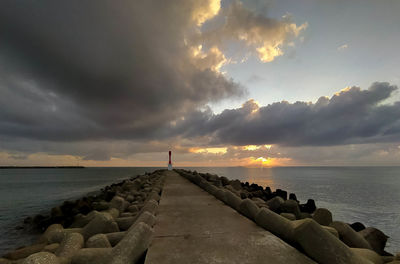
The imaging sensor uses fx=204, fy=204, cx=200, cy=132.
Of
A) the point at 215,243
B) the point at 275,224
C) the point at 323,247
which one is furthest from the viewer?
the point at 275,224

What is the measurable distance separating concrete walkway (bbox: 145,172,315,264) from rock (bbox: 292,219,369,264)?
14 cm

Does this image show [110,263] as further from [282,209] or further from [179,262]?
[282,209]

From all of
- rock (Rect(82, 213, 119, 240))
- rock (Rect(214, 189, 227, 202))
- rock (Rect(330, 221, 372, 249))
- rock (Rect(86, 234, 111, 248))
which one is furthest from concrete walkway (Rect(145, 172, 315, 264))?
rock (Rect(330, 221, 372, 249))

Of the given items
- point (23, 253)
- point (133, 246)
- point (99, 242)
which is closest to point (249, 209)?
point (133, 246)

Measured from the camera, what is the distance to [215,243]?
289cm

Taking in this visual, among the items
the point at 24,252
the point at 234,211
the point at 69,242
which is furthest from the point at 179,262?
the point at 24,252

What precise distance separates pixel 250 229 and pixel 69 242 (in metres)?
3.01

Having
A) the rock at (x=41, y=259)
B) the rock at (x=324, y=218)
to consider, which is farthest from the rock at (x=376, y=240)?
the rock at (x=41, y=259)

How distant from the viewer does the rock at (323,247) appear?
2.37 metres

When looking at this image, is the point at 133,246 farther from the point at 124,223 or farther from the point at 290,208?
the point at 290,208

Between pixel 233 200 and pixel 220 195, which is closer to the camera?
pixel 233 200

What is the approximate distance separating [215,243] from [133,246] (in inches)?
44.0

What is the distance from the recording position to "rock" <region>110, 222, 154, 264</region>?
2369 millimetres

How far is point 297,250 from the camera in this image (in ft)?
8.84
